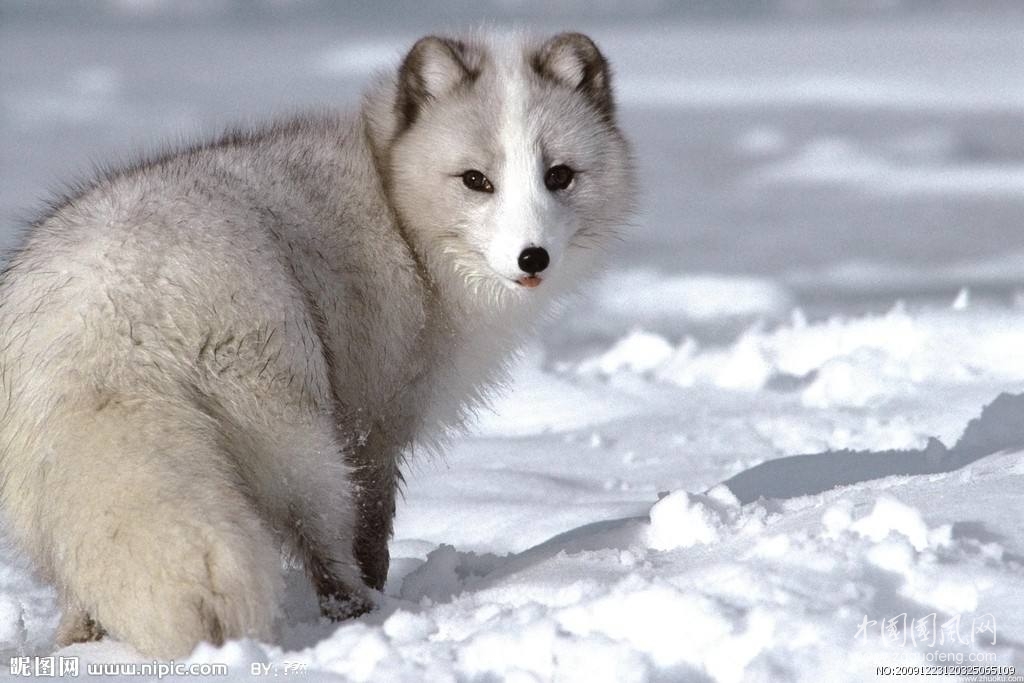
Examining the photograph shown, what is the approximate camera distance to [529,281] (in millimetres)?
3320

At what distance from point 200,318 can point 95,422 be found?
1.01ft

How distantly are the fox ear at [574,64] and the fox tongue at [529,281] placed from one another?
2.49 ft

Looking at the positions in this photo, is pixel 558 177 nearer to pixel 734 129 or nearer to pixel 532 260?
pixel 532 260

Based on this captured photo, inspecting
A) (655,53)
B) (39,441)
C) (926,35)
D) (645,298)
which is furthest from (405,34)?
(39,441)

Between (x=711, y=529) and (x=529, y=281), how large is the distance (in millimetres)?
761

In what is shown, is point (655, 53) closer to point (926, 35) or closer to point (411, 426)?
point (926, 35)

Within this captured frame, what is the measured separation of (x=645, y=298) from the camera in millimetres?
7301

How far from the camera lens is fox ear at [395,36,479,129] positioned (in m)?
3.66

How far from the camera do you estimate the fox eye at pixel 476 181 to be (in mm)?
3504

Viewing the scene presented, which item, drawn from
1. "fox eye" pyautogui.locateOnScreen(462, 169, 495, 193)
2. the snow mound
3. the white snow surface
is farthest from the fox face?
the snow mound

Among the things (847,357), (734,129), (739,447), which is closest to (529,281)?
(739,447)

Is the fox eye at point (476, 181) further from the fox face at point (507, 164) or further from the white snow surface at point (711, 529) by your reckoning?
the white snow surface at point (711, 529)

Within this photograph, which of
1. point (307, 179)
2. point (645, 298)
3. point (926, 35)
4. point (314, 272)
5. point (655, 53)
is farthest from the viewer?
point (926, 35)

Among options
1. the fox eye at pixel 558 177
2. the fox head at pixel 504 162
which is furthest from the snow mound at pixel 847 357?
the fox eye at pixel 558 177
